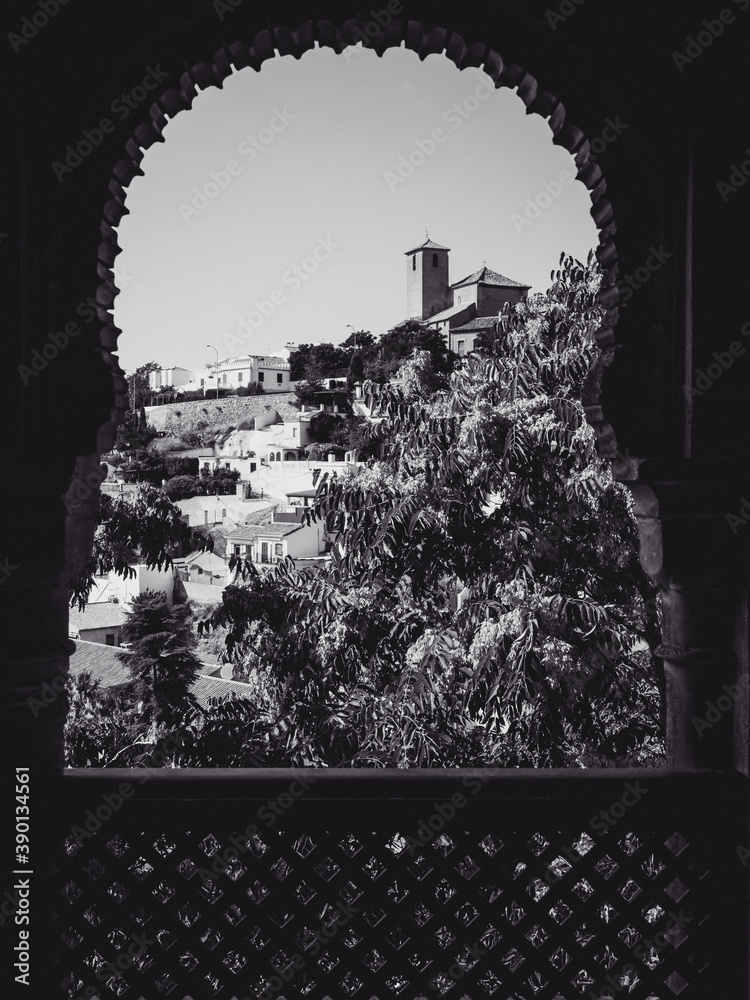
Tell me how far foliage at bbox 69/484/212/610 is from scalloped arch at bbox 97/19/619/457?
4.95 meters

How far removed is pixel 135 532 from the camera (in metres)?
7.04

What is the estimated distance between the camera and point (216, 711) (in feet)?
24.4

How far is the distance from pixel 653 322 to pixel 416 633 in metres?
5.65

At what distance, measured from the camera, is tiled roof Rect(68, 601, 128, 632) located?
22.0m

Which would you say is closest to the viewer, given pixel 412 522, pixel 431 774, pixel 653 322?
pixel 431 774

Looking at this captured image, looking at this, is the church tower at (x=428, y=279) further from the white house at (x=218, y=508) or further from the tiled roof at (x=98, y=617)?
the tiled roof at (x=98, y=617)

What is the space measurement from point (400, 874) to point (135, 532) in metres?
5.36

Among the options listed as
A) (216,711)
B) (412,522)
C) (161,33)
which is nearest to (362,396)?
(412,522)

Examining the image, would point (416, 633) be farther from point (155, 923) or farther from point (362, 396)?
point (155, 923)

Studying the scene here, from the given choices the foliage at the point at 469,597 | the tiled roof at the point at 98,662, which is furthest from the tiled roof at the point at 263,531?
the foliage at the point at 469,597

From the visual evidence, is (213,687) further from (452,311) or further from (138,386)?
(452,311)

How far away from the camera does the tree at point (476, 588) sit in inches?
258

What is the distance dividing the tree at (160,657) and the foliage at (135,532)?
147 cm

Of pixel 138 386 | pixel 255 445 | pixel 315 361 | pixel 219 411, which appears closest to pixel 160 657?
pixel 138 386
